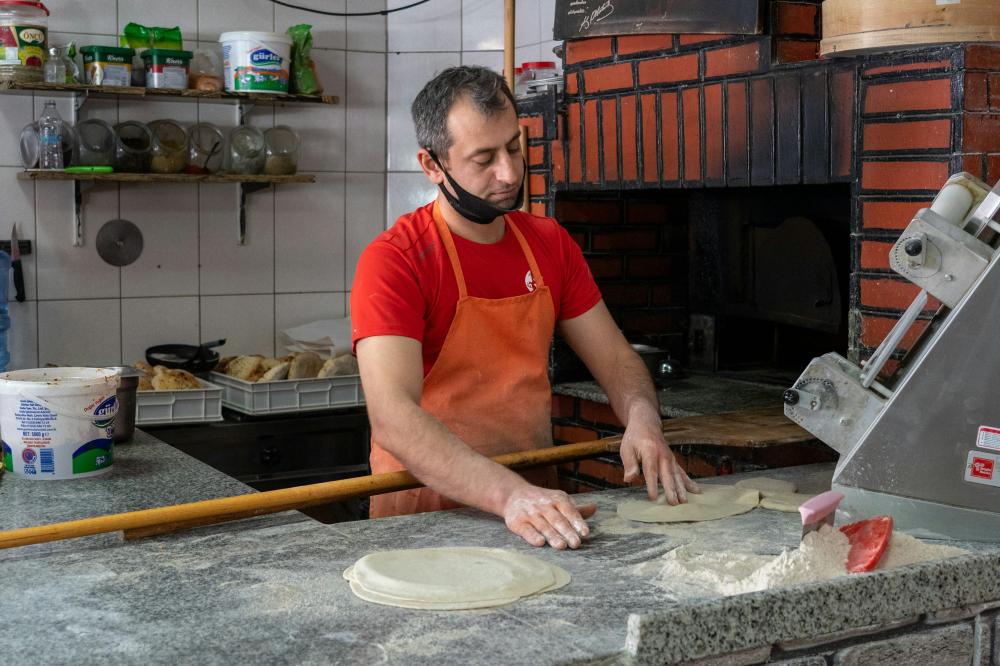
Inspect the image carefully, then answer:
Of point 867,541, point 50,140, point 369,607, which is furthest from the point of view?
point 50,140

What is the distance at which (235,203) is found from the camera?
14.4ft

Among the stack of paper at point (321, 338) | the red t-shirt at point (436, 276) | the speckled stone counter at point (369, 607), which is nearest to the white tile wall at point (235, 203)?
the stack of paper at point (321, 338)

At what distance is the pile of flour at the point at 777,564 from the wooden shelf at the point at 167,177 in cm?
279

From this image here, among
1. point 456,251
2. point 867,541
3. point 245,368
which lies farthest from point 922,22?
point 245,368

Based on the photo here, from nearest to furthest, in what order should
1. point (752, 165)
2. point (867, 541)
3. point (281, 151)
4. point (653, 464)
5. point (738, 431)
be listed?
1. point (867, 541)
2. point (653, 464)
3. point (738, 431)
4. point (752, 165)
5. point (281, 151)

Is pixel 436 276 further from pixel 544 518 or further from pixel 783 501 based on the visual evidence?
pixel 783 501

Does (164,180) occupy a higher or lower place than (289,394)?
higher

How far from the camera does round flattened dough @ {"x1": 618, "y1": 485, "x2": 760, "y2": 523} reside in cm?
191

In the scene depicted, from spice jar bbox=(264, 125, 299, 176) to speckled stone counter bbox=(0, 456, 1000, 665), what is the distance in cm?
259

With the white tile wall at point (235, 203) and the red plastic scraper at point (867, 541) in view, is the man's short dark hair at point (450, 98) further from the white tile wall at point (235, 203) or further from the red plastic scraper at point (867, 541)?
the white tile wall at point (235, 203)

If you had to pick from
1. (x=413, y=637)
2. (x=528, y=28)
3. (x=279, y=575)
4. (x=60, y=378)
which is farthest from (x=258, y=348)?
(x=413, y=637)

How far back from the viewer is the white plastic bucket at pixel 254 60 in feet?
13.1

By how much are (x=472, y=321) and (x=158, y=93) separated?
7.03 feet

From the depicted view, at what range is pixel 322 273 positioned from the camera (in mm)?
4609
